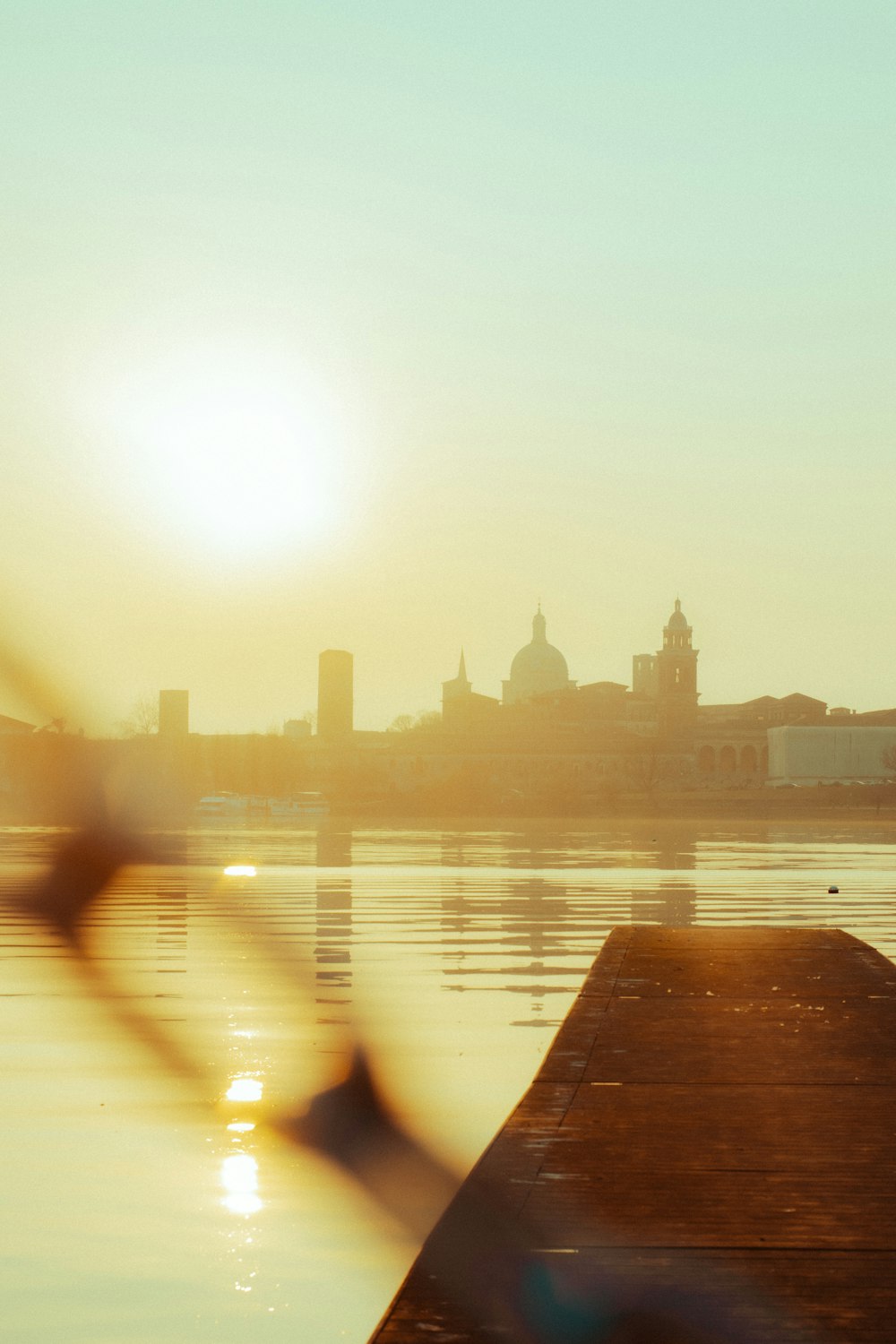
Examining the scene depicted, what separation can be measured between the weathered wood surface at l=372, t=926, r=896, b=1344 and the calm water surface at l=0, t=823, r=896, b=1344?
2.17 feet

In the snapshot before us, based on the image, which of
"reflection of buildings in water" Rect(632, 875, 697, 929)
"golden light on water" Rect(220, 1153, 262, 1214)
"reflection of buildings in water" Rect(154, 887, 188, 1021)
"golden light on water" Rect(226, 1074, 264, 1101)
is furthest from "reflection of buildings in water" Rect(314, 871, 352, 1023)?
"golden light on water" Rect(220, 1153, 262, 1214)

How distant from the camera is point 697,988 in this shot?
14.4m

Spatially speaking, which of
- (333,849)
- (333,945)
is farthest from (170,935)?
(333,849)

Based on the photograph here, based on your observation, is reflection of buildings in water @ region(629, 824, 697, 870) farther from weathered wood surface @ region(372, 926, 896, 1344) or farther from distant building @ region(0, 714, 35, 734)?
distant building @ region(0, 714, 35, 734)

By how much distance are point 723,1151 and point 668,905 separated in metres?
19.7

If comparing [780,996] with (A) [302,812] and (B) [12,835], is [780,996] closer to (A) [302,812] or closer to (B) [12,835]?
(B) [12,835]

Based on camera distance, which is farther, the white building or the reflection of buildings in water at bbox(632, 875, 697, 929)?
the white building

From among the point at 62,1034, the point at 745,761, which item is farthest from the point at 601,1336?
the point at 745,761

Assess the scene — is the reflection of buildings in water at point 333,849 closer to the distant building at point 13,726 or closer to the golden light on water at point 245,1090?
the golden light on water at point 245,1090

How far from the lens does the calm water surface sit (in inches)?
280

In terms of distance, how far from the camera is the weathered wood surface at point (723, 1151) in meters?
5.84

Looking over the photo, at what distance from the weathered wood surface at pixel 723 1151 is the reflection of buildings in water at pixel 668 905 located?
9.48 meters

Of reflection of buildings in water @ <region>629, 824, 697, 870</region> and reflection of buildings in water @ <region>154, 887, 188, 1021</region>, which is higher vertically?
reflection of buildings in water @ <region>629, 824, 697, 870</region>

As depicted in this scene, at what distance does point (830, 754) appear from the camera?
7313 inches
